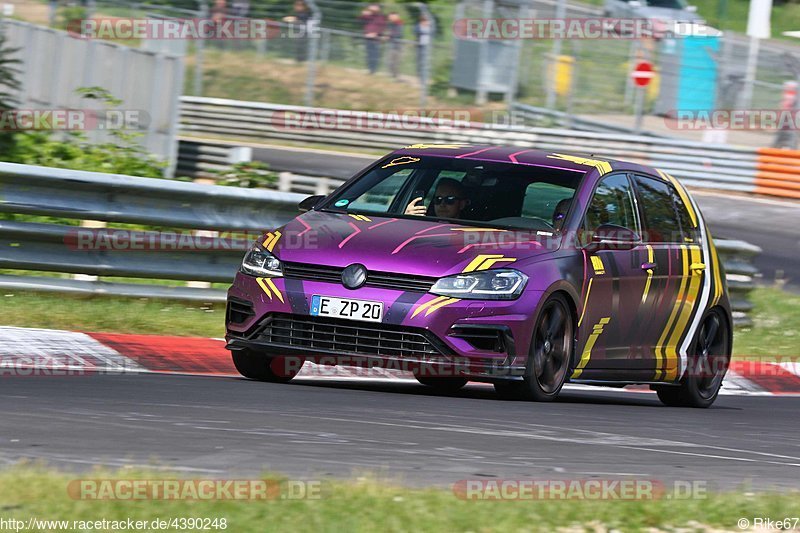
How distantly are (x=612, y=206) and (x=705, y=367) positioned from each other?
163 cm

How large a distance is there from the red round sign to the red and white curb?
18810 mm

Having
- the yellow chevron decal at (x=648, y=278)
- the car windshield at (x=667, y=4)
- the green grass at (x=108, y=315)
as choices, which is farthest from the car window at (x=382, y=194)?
the car windshield at (x=667, y=4)

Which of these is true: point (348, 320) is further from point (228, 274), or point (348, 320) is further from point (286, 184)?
point (286, 184)

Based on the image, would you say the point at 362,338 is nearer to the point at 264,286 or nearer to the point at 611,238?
the point at 264,286

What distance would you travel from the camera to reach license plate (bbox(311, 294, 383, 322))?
25.9 ft

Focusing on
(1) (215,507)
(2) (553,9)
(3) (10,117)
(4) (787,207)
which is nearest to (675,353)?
(1) (215,507)

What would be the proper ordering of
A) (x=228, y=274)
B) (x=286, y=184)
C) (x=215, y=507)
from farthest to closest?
(x=286, y=184) → (x=228, y=274) → (x=215, y=507)

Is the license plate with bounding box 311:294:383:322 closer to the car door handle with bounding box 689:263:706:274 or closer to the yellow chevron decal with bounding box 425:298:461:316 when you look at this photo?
the yellow chevron decal with bounding box 425:298:461:316

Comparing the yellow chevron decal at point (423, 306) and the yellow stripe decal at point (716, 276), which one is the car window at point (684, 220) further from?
the yellow chevron decal at point (423, 306)

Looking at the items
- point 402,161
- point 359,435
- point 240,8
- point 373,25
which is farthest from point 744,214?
point 359,435

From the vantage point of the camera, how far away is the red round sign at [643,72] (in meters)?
27.9

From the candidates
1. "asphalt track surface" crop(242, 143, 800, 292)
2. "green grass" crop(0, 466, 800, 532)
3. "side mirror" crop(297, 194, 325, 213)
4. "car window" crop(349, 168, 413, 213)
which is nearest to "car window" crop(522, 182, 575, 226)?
"car window" crop(349, 168, 413, 213)

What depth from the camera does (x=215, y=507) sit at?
453cm

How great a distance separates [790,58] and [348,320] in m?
22.1
